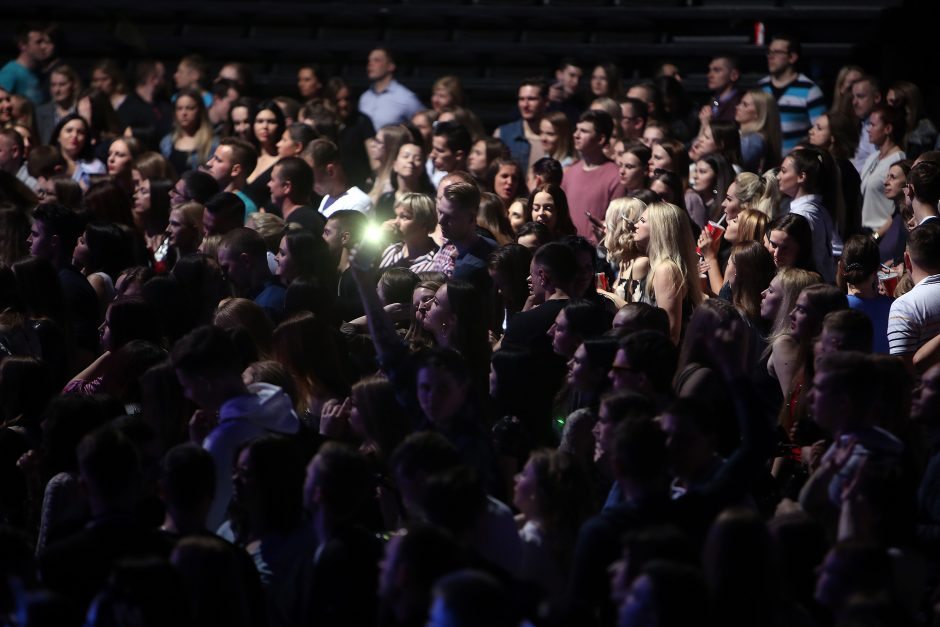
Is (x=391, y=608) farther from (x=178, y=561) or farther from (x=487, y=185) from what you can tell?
(x=487, y=185)

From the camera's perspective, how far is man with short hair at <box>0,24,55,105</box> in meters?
13.1

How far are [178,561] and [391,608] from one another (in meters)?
0.64

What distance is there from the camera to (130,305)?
20.4 feet

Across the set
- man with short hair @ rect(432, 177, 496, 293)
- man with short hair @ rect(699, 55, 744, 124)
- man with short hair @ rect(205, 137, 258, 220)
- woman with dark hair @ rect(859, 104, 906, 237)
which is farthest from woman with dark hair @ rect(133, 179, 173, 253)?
woman with dark hair @ rect(859, 104, 906, 237)

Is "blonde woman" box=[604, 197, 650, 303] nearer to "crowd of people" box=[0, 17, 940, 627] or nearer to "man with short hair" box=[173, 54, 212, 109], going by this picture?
"crowd of people" box=[0, 17, 940, 627]

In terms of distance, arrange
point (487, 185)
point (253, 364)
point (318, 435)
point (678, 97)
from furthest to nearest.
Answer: point (678, 97)
point (487, 185)
point (253, 364)
point (318, 435)

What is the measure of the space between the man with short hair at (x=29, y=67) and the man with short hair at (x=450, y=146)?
4.97 metres

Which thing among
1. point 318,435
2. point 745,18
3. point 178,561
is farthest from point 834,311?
point 745,18

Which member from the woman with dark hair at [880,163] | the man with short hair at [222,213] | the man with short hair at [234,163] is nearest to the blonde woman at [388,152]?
the man with short hair at [234,163]

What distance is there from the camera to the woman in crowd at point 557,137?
10.3 m

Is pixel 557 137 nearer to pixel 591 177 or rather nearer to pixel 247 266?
pixel 591 177

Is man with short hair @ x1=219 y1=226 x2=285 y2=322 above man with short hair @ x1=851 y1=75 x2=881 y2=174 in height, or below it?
below

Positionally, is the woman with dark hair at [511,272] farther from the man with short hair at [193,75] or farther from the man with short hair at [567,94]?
the man with short hair at [193,75]

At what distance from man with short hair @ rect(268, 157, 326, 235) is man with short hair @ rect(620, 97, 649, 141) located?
309 centimetres
